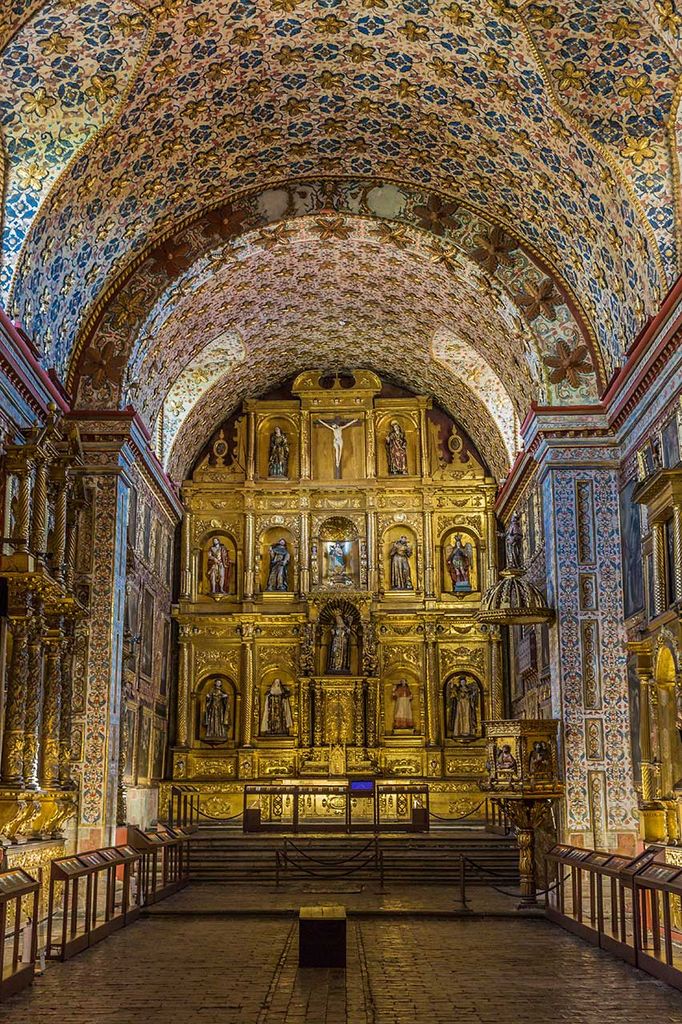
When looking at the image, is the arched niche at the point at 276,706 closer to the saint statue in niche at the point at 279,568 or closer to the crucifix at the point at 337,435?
the saint statue in niche at the point at 279,568

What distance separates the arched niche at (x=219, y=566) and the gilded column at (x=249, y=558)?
0.99 feet

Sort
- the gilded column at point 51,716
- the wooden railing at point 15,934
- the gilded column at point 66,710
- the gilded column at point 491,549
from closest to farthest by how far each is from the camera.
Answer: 1. the wooden railing at point 15,934
2. the gilded column at point 51,716
3. the gilded column at point 66,710
4. the gilded column at point 491,549

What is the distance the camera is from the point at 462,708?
26688 millimetres

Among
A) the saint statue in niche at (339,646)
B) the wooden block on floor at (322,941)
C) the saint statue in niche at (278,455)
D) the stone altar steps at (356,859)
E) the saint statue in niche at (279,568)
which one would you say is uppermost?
the saint statue in niche at (278,455)

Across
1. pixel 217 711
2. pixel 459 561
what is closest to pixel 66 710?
pixel 217 711

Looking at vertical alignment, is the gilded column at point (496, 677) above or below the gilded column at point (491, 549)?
below

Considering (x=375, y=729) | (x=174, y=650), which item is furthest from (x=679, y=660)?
(x=174, y=650)

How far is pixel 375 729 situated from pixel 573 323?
11.6 meters

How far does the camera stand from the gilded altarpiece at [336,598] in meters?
26.4

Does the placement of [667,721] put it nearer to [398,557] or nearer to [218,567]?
[398,557]

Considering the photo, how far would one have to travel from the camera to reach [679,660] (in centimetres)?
1290

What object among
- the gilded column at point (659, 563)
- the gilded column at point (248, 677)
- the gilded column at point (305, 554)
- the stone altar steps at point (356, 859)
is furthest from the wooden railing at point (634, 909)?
the gilded column at point (305, 554)

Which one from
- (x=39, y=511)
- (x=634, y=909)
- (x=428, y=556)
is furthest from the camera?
(x=428, y=556)

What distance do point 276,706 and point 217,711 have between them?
1421mm
